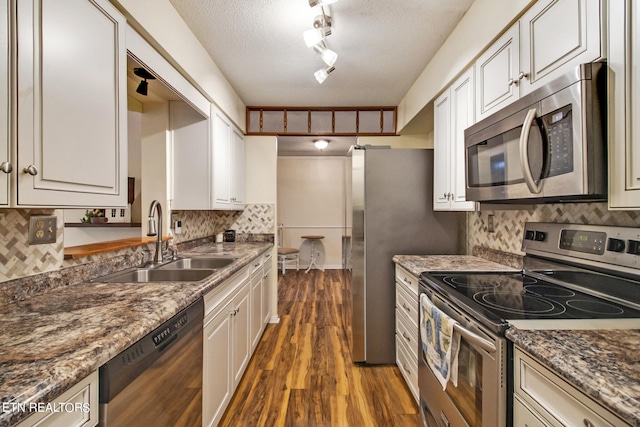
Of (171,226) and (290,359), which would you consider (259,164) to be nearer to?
(171,226)

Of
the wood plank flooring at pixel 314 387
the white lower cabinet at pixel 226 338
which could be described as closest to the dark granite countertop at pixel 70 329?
the white lower cabinet at pixel 226 338

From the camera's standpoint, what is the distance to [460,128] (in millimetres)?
1943

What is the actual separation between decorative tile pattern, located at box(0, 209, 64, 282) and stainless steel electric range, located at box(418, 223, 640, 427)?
174 centimetres

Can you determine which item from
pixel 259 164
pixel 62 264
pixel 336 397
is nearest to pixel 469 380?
pixel 336 397

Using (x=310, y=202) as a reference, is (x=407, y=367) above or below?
below

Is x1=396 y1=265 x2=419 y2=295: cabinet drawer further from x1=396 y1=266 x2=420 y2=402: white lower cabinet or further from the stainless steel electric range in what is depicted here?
the stainless steel electric range

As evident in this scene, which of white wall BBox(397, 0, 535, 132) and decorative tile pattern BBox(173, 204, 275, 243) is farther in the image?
decorative tile pattern BBox(173, 204, 275, 243)

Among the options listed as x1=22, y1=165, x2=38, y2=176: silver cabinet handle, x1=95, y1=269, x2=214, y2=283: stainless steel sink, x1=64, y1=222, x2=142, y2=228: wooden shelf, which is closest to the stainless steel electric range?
x1=95, y1=269, x2=214, y2=283: stainless steel sink

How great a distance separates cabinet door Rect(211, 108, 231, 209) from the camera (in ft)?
8.13

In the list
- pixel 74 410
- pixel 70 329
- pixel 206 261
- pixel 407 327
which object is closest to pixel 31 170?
pixel 70 329

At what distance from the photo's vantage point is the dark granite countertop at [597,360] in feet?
1.95

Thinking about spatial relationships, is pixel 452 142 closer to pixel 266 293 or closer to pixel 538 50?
pixel 538 50

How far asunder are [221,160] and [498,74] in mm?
2138

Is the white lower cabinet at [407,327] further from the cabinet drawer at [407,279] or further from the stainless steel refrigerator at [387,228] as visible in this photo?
the stainless steel refrigerator at [387,228]
